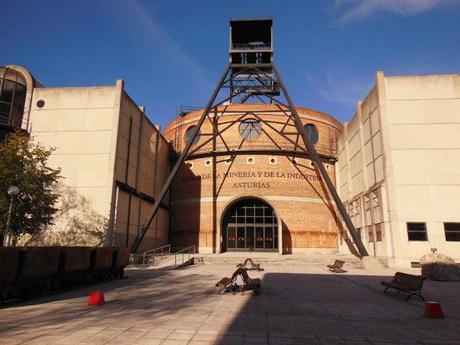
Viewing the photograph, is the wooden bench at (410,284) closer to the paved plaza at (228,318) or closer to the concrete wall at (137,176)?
the paved plaza at (228,318)

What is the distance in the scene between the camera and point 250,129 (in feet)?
115

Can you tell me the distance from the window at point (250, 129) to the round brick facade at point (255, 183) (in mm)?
99

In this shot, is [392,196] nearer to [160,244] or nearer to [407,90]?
[407,90]

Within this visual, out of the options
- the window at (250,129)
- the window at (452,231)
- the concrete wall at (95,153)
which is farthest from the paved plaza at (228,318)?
the window at (250,129)

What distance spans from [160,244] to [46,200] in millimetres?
15282

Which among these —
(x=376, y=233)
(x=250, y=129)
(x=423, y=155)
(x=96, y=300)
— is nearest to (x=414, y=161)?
(x=423, y=155)

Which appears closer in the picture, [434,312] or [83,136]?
[434,312]

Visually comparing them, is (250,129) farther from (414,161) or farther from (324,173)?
(414,161)

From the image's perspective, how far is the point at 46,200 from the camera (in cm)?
1834

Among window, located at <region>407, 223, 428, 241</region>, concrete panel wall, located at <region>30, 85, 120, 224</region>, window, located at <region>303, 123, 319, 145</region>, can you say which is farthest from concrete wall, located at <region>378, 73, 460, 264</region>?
concrete panel wall, located at <region>30, 85, 120, 224</region>

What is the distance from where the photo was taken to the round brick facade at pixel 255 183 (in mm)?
32000

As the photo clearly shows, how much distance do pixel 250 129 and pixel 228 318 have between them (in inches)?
1111

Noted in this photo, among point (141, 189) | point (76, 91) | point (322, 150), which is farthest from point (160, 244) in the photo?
point (322, 150)

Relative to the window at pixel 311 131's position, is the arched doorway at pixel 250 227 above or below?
below
